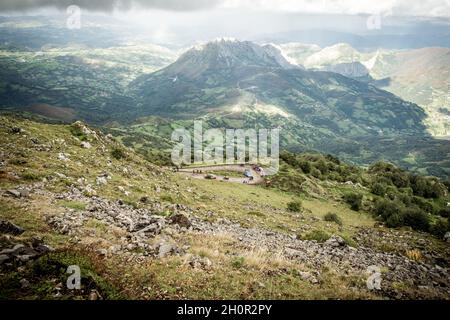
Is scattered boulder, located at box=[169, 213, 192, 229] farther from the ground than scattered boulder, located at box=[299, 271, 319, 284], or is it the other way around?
scattered boulder, located at box=[299, 271, 319, 284]

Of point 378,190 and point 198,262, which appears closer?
point 198,262

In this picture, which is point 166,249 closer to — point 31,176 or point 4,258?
point 4,258

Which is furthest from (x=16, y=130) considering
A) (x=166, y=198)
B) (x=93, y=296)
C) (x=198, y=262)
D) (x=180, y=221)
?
(x=93, y=296)

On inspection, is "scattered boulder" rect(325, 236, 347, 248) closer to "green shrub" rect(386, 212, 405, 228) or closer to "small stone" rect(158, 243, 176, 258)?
"small stone" rect(158, 243, 176, 258)

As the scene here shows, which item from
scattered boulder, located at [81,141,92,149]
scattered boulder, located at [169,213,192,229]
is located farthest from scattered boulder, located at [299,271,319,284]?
scattered boulder, located at [81,141,92,149]

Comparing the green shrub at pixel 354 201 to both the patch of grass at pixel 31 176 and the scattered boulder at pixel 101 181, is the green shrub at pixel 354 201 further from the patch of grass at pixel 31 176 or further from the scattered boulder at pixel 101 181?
the patch of grass at pixel 31 176

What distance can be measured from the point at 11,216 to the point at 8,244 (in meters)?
5.01

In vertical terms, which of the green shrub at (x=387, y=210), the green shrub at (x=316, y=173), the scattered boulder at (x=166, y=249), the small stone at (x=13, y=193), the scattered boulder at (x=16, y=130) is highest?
the scattered boulder at (x=16, y=130)

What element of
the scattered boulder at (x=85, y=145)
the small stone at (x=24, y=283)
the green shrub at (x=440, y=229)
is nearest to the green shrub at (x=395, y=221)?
the green shrub at (x=440, y=229)

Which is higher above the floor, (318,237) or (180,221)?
(180,221)
